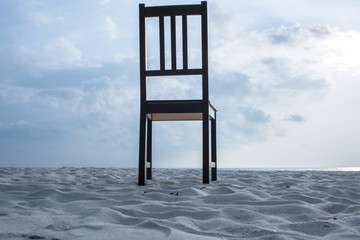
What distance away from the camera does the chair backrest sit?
3006 millimetres

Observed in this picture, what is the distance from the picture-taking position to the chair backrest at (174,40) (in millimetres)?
3006

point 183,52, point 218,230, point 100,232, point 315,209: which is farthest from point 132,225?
point 183,52

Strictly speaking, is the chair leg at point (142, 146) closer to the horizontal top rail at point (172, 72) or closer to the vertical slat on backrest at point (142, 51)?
the vertical slat on backrest at point (142, 51)

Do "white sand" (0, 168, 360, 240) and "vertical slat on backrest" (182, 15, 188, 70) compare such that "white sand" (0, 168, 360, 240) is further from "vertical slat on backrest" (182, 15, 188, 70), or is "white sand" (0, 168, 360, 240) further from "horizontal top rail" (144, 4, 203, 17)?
"horizontal top rail" (144, 4, 203, 17)

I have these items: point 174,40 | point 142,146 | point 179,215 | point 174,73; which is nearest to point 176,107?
point 174,73

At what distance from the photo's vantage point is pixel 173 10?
3.05 m

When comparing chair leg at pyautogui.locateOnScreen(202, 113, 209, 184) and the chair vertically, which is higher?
the chair

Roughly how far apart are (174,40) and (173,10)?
27 centimetres

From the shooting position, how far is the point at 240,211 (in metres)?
1.77

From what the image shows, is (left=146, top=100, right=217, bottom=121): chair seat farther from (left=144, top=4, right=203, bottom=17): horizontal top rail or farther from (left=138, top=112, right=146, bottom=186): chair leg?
(left=144, top=4, right=203, bottom=17): horizontal top rail

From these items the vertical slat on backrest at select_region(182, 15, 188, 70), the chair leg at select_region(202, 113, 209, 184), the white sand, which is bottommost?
the white sand

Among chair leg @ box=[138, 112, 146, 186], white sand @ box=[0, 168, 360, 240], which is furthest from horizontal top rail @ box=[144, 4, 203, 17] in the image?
white sand @ box=[0, 168, 360, 240]

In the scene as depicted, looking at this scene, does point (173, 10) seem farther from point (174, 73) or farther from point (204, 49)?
point (174, 73)

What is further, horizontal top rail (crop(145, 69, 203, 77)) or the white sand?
horizontal top rail (crop(145, 69, 203, 77))
